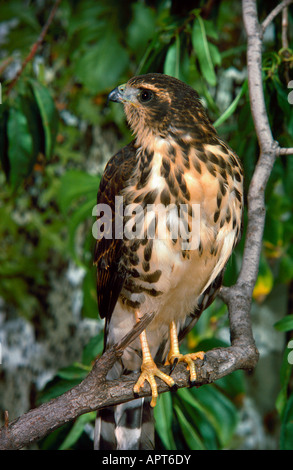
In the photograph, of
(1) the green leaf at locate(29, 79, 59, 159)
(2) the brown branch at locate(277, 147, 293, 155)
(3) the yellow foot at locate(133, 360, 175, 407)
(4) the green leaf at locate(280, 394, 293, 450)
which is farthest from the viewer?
(1) the green leaf at locate(29, 79, 59, 159)

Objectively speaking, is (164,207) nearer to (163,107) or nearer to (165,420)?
(163,107)

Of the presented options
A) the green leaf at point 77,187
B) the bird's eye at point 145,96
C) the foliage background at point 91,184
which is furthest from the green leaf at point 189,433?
the bird's eye at point 145,96

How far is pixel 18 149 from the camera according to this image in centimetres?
269

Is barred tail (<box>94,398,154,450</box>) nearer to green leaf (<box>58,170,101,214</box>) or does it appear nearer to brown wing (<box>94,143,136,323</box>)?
brown wing (<box>94,143,136,323</box>)

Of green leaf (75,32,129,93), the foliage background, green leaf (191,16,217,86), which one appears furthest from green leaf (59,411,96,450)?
green leaf (75,32,129,93)

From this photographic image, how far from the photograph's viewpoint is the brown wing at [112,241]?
217 centimetres

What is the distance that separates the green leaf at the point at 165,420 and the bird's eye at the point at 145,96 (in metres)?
1.31

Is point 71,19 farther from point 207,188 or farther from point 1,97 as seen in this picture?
point 207,188

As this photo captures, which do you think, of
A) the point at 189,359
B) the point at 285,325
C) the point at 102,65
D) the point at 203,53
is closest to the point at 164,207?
the point at 189,359

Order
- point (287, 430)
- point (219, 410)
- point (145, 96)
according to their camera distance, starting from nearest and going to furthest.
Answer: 1. point (145, 96)
2. point (287, 430)
3. point (219, 410)

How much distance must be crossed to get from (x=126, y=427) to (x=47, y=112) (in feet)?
5.21

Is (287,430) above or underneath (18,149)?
underneath

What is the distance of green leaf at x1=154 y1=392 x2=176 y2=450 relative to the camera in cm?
242

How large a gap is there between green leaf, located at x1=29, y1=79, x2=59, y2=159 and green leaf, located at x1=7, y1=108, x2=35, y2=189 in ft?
0.33
